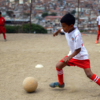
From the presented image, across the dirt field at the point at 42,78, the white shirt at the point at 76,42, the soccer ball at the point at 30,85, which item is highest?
the white shirt at the point at 76,42

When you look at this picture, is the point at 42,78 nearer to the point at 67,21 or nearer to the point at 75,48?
the point at 75,48

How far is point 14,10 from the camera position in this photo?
16.2 m

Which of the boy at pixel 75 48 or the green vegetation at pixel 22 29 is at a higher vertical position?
the boy at pixel 75 48

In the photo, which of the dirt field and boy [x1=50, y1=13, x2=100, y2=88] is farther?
the dirt field

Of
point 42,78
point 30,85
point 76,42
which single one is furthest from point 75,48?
point 42,78

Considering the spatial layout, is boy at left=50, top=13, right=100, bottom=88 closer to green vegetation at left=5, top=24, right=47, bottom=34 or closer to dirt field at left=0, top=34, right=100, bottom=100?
dirt field at left=0, top=34, right=100, bottom=100

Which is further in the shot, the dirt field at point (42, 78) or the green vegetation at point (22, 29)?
the green vegetation at point (22, 29)

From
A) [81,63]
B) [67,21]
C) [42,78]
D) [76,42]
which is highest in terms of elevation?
[67,21]

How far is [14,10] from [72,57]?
13364 mm

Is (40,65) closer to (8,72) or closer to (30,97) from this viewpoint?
(8,72)

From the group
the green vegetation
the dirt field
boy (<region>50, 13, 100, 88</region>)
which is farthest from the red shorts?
the green vegetation

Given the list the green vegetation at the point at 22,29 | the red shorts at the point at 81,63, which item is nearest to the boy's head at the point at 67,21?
the red shorts at the point at 81,63

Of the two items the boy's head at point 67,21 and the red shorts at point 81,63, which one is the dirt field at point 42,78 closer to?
the red shorts at point 81,63

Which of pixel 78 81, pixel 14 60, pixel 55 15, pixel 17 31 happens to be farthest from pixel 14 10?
pixel 78 81
